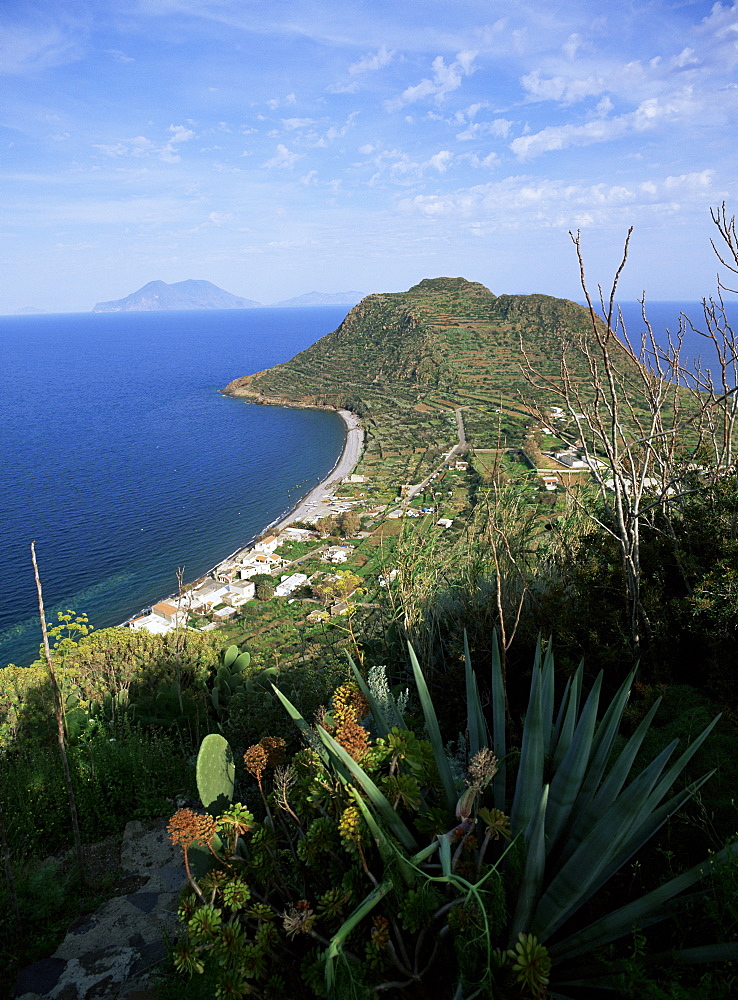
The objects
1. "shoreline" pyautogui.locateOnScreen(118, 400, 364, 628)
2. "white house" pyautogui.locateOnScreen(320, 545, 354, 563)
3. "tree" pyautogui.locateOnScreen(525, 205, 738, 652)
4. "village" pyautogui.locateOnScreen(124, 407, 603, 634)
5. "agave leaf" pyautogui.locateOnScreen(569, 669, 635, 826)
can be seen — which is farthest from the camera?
"white house" pyautogui.locateOnScreen(320, 545, 354, 563)

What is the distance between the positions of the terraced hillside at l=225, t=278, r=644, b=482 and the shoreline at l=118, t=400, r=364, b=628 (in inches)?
50.3

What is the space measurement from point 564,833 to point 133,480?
→ 4384cm

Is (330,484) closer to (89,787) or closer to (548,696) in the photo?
(89,787)

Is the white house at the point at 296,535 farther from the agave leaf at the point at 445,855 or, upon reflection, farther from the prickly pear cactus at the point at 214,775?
the agave leaf at the point at 445,855

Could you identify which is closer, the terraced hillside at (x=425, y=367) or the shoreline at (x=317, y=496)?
the shoreline at (x=317, y=496)

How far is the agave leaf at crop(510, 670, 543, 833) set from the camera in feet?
5.29

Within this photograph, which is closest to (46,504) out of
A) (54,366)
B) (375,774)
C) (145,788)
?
(145,788)

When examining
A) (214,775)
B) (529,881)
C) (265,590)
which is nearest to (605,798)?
(529,881)

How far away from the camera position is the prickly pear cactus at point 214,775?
2059 mm

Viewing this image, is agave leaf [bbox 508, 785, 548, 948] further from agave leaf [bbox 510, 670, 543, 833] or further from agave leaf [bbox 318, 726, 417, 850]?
agave leaf [bbox 318, 726, 417, 850]

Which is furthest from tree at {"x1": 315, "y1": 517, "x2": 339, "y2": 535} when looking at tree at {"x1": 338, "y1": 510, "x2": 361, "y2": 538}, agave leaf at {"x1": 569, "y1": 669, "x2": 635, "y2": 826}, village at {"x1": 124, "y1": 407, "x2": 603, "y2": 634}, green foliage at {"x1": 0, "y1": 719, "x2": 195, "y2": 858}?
agave leaf at {"x1": 569, "y1": 669, "x2": 635, "y2": 826}

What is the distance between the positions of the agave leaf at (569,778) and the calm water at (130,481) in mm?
21788

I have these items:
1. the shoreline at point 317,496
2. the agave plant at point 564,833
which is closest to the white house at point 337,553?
the shoreline at point 317,496

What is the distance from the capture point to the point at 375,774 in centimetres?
166
